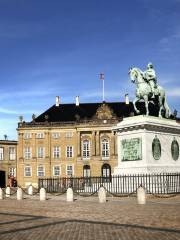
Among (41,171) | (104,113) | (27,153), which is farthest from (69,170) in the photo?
(104,113)

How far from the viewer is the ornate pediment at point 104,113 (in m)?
73.6

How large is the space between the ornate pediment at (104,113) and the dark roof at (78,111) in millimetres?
894

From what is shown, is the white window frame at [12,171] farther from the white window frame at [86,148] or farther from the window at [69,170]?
the white window frame at [86,148]

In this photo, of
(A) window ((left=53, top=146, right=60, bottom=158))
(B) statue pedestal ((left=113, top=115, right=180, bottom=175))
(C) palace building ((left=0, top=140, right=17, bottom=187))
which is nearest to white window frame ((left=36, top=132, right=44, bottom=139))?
(A) window ((left=53, top=146, right=60, bottom=158))

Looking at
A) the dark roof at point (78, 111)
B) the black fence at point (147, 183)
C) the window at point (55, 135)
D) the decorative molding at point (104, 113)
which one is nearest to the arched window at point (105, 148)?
the decorative molding at point (104, 113)

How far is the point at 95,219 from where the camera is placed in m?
13.1

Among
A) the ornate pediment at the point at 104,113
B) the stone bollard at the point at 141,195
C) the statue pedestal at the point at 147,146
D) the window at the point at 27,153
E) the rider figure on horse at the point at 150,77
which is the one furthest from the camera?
the window at the point at 27,153

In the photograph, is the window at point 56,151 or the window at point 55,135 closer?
the window at point 55,135

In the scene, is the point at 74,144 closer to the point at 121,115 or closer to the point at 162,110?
the point at 121,115

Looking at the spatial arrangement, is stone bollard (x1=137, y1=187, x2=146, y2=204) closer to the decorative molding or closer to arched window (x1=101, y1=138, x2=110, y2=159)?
arched window (x1=101, y1=138, x2=110, y2=159)

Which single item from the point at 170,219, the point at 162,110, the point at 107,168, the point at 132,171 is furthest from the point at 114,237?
the point at 107,168

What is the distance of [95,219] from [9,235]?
344 cm

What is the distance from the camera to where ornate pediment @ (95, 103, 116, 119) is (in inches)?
2899

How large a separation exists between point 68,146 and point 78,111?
695 cm
